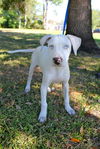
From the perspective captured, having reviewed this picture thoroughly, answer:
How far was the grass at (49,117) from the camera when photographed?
9.21 ft

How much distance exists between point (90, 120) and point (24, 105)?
1109mm

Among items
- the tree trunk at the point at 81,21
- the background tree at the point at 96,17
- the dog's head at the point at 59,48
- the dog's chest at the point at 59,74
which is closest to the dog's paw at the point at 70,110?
the dog's chest at the point at 59,74

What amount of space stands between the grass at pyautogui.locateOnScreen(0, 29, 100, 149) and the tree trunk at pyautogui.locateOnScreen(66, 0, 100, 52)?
129 inches

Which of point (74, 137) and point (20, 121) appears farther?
point (20, 121)

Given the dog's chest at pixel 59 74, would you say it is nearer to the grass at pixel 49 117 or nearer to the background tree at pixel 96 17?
the grass at pixel 49 117

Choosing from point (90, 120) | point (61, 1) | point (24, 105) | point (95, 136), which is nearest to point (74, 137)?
point (95, 136)

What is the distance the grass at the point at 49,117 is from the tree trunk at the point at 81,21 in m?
3.27

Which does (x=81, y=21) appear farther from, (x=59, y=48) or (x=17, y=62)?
(x=59, y=48)

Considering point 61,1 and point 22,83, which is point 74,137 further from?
point 61,1

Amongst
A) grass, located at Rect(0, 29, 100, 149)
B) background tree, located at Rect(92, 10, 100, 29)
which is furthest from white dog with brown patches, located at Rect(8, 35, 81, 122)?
background tree, located at Rect(92, 10, 100, 29)

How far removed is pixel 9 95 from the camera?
13.4 ft

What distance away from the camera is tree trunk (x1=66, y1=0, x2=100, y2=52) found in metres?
8.25

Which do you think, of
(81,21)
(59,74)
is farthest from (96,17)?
(59,74)

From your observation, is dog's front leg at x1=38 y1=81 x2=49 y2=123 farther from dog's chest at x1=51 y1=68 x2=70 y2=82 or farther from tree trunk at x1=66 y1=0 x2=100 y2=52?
tree trunk at x1=66 y1=0 x2=100 y2=52
